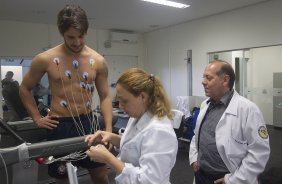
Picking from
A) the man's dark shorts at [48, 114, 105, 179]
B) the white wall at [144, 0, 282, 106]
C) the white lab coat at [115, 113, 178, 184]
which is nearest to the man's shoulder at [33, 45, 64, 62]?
the man's dark shorts at [48, 114, 105, 179]

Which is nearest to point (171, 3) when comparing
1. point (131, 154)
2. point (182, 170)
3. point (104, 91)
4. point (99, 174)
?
point (182, 170)

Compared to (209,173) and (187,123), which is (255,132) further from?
(187,123)

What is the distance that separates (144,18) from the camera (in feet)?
20.7

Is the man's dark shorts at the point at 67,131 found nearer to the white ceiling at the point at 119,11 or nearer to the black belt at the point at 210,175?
the black belt at the point at 210,175

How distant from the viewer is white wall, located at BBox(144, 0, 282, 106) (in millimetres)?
5156

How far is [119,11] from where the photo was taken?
5.61 m

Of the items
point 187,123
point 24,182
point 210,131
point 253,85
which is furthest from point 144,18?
point 24,182

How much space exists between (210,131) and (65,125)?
3.38 feet

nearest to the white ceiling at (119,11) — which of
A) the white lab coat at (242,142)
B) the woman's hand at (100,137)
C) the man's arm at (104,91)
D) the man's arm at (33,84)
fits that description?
the man's arm at (104,91)

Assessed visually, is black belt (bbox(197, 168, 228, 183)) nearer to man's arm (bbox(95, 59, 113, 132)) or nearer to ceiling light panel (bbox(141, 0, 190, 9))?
man's arm (bbox(95, 59, 113, 132))

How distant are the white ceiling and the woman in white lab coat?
3974 mm

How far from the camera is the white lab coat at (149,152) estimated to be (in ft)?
3.79

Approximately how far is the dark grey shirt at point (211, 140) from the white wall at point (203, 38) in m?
3.71

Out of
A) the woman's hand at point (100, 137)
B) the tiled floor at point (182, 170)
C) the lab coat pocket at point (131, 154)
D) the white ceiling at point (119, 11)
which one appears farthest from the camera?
the white ceiling at point (119, 11)
